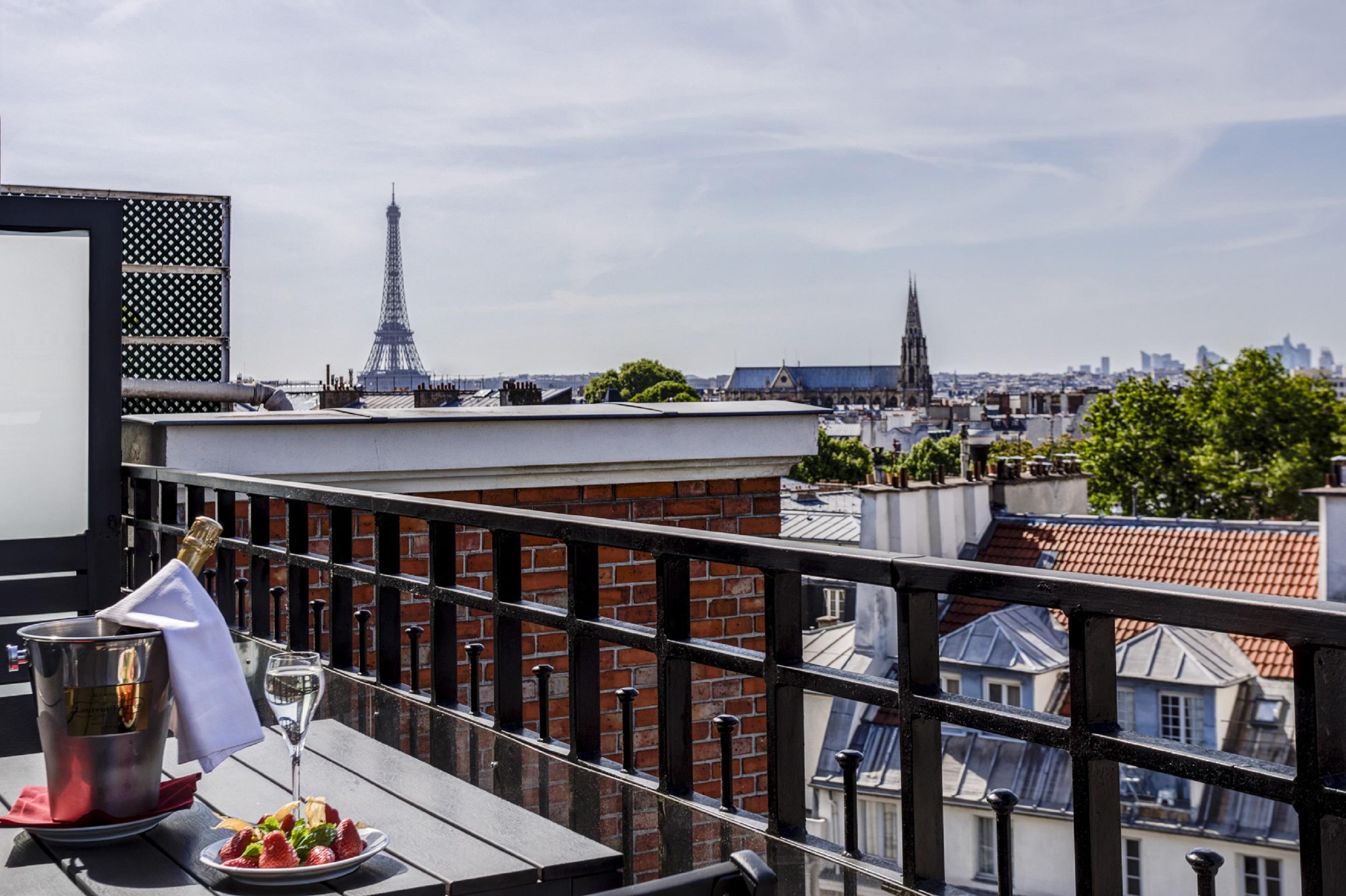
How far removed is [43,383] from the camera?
3.60 meters

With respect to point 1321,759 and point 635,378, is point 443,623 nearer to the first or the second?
point 1321,759

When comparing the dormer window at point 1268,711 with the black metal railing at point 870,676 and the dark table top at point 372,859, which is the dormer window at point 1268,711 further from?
the dark table top at point 372,859

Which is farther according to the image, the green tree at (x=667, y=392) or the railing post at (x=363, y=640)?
the green tree at (x=667, y=392)

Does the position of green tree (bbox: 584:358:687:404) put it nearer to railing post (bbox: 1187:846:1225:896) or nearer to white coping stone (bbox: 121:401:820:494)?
white coping stone (bbox: 121:401:820:494)

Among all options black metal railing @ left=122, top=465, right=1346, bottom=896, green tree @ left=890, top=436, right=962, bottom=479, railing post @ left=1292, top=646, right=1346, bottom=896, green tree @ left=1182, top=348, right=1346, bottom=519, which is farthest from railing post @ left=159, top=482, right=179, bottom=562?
green tree @ left=890, top=436, right=962, bottom=479

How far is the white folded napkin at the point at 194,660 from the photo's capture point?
58.4 inches

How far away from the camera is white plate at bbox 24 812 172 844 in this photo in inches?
57.2

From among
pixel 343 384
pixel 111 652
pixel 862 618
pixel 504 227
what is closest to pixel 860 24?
pixel 343 384

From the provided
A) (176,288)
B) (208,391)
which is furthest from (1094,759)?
(176,288)

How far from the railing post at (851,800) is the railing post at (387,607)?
1544 millimetres

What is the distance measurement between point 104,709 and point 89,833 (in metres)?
0.15

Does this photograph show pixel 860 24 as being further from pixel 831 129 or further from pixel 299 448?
pixel 831 129

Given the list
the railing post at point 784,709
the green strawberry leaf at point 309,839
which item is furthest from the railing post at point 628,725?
the green strawberry leaf at point 309,839

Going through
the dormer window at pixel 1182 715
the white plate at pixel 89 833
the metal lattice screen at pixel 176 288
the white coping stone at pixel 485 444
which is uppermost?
the metal lattice screen at pixel 176 288
